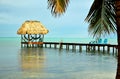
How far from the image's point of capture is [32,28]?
162 ft

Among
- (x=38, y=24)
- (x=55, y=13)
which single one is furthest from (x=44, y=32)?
(x=55, y=13)

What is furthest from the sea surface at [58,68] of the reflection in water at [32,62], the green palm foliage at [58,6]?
the green palm foliage at [58,6]

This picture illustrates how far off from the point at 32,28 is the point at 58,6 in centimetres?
4268

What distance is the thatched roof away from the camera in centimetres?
4916

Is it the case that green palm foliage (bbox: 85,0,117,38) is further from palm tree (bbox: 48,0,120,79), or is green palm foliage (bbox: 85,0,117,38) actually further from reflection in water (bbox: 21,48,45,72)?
reflection in water (bbox: 21,48,45,72)

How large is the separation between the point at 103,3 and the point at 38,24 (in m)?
44.8

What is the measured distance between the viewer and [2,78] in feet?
53.3

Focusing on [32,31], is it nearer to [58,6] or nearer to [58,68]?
[58,68]

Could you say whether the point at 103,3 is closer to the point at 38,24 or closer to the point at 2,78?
the point at 2,78

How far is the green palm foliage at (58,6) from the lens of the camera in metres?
6.89

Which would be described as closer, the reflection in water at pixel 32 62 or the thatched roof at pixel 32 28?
the reflection in water at pixel 32 62

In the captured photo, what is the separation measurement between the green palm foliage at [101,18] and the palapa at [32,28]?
42.6 metres

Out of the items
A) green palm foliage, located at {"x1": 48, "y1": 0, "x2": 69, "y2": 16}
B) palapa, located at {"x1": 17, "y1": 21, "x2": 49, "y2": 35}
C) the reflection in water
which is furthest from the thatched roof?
green palm foliage, located at {"x1": 48, "y1": 0, "x2": 69, "y2": 16}

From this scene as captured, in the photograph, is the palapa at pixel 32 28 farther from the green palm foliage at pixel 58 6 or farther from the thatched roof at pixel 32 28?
the green palm foliage at pixel 58 6
